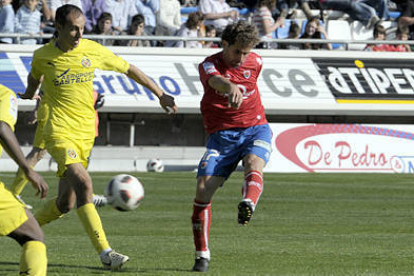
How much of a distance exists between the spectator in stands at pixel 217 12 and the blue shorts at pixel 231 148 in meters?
16.5

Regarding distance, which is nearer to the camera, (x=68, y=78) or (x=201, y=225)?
(x=201, y=225)

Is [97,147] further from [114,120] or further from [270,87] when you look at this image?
[270,87]

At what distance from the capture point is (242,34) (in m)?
7.86

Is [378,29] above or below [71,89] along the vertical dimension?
below

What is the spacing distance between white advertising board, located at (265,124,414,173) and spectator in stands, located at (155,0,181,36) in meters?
3.89

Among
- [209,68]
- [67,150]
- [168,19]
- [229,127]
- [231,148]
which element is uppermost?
[209,68]

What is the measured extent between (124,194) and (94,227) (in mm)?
377

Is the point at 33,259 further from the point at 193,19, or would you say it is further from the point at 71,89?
the point at 193,19

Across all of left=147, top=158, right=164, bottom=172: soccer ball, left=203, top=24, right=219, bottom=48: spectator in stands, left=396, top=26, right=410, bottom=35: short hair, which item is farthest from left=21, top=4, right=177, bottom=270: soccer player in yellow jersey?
left=396, top=26, right=410, bottom=35: short hair

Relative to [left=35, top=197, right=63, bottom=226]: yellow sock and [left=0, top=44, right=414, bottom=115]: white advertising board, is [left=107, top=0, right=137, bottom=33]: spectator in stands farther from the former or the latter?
[left=35, top=197, right=63, bottom=226]: yellow sock

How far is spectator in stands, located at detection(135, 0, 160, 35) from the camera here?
24.7 metres

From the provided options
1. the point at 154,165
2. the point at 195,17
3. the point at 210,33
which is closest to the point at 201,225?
the point at 154,165

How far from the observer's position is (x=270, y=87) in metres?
24.8

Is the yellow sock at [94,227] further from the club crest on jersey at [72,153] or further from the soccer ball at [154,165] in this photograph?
the soccer ball at [154,165]
